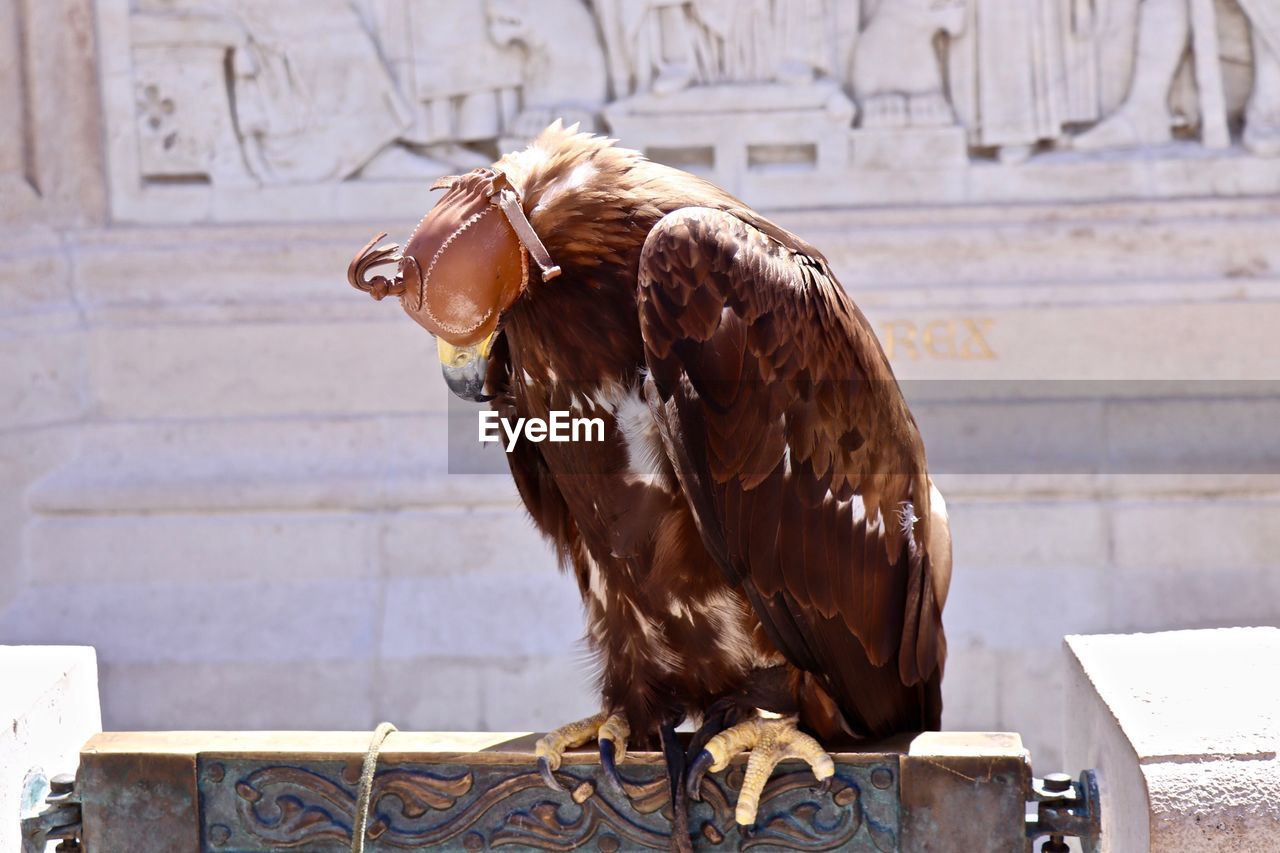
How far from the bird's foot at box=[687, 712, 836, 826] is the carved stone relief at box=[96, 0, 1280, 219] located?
2.19m

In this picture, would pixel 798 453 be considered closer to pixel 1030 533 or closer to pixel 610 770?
pixel 610 770

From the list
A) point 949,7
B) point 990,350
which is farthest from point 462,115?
point 990,350

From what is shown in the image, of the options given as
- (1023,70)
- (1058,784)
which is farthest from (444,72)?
(1058,784)

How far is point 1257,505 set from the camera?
11.4 ft

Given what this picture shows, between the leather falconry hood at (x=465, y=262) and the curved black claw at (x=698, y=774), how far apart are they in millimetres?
520

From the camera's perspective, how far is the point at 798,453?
5.24 feet

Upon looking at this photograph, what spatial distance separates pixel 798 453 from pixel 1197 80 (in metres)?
2.46

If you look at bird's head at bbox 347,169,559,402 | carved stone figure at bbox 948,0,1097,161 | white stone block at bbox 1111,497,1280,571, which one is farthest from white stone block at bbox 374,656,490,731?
bird's head at bbox 347,169,559,402

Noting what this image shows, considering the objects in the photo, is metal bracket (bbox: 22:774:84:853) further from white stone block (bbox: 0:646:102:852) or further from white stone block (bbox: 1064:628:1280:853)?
white stone block (bbox: 1064:628:1280:853)

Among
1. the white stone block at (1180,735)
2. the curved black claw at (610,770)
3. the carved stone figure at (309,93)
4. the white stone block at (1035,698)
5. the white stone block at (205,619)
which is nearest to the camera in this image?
the white stone block at (1180,735)

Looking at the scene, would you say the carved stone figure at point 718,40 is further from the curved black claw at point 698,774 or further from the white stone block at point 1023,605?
the curved black claw at point 698,774

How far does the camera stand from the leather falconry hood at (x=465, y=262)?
1449mm

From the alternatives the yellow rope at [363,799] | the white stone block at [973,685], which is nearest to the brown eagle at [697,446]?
the yellow rope at [363,799]

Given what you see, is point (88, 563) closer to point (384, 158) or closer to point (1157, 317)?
point (384, 158)
